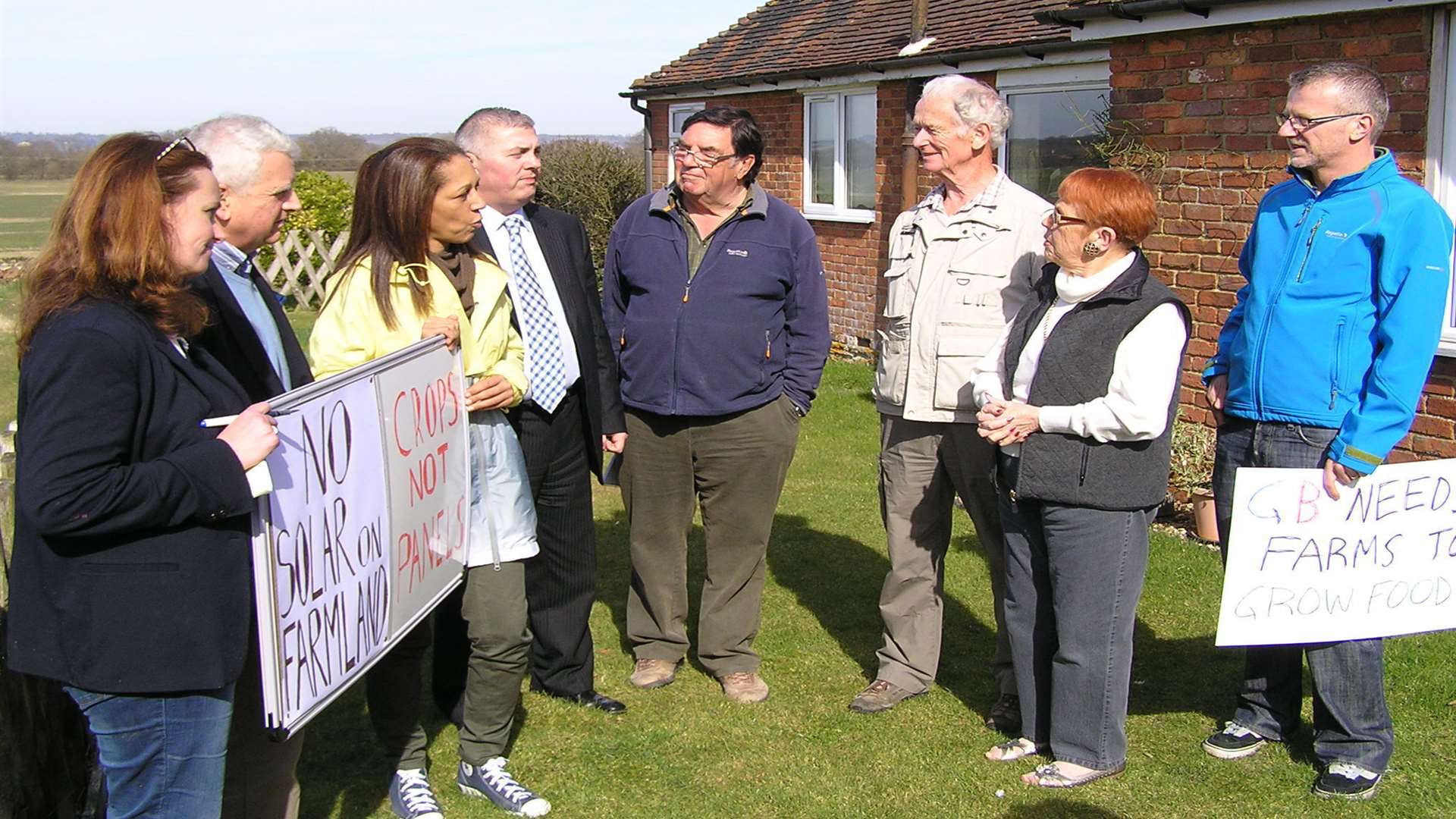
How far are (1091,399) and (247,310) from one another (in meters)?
2.45

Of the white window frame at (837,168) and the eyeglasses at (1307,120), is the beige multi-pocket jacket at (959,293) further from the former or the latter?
the white window frame at (837,168)

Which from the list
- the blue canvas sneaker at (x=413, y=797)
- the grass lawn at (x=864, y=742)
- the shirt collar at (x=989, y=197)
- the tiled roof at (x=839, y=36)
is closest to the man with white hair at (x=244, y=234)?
the blue canvas sneaker at (x=413, y=797)

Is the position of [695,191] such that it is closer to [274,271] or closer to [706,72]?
[706,72]

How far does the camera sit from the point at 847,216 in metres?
14.5

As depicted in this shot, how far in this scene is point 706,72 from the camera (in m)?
→ 17.1

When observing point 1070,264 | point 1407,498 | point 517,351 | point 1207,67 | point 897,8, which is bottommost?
point 1407,498

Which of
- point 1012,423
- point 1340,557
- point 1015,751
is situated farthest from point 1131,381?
point 1015,751

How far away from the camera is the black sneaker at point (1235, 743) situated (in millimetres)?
4418

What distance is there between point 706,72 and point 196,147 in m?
14.6

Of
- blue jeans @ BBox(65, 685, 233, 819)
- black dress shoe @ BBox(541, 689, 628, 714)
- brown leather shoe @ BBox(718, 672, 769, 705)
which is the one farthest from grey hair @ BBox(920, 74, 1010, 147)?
blue jeans @ BBox(65, 685, 233, 819)

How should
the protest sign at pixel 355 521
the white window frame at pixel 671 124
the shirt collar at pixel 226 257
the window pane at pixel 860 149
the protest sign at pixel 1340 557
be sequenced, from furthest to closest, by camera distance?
the white window frame at pixel 671 124, the window pane at pixel 860 149, the protest sign at pixel 1340 557, the shirt collar at pixel 226 257, the protest sign at pixel 355 521

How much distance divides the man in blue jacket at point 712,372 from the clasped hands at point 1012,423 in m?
1.15

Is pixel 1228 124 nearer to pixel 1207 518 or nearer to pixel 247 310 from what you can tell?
pixel 1207 518

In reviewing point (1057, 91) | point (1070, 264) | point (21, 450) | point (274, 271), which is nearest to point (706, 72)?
point (1057, 91)
